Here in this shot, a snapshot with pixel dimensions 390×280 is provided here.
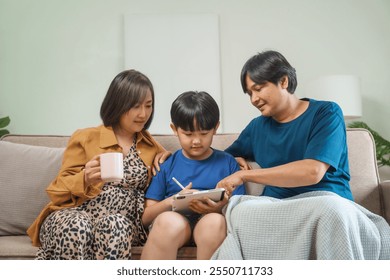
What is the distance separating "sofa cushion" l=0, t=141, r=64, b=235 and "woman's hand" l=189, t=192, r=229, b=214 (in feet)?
2.16

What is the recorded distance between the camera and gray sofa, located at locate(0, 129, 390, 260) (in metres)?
1.74

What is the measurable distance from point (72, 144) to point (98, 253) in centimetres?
44

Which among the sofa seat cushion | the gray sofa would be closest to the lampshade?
the gray sofa

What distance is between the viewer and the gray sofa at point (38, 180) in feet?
5.71

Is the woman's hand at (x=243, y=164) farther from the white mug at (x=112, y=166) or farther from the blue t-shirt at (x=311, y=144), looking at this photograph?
the white mug at (x=112, y=166)

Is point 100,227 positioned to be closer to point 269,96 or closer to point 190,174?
point 190,174

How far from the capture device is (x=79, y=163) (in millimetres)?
1616

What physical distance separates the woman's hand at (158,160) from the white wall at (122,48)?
1.81 meters

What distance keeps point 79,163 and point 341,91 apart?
2.02 m

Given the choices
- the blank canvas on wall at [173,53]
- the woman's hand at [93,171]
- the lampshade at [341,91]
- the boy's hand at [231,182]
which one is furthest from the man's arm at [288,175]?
the blank canvas on wall at [173,53]

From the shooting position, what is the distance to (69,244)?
1346 mm

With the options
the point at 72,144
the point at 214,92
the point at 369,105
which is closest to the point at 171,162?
the point at 72,144

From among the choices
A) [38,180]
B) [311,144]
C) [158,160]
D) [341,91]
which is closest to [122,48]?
[341,91]
